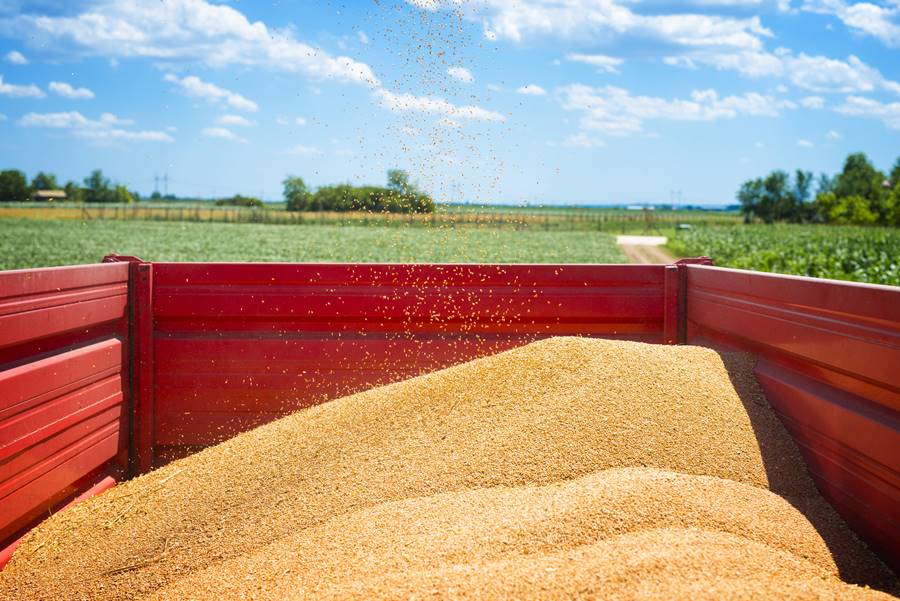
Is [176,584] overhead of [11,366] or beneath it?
beneath

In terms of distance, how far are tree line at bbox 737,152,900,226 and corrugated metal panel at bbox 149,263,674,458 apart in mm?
86589

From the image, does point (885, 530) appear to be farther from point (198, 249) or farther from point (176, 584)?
point (198, 249)

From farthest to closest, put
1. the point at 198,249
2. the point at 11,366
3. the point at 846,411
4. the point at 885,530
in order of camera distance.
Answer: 1. the point at 198,249
2. the point at 11,366
3. the point at 846,411
4. the point at 885,530

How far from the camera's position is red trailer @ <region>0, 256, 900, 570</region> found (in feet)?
9.00

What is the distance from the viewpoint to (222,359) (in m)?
3.46

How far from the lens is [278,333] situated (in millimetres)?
3523

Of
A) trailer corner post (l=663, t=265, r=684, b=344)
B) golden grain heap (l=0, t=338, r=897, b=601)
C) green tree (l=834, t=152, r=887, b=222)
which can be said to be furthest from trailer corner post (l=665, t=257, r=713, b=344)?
green tree (l=834, t=152, r=887, b=222)

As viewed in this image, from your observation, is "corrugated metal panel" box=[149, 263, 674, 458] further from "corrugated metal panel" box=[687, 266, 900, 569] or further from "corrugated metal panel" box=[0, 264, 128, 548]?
"corrugated metal panel" box=[687, 266, 900, 569]

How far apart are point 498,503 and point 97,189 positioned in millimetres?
105902

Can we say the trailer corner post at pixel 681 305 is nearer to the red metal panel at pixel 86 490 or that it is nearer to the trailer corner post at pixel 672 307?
the trailer corner post at pixel 672 307

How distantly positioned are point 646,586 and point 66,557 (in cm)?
199

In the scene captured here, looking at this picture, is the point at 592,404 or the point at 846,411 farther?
the point at 592,404

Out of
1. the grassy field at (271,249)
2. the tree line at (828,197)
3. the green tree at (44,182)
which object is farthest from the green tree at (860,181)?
the green tree at (44,182)

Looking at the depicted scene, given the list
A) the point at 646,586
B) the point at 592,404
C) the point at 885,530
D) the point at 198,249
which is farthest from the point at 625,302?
the point at 198,249
